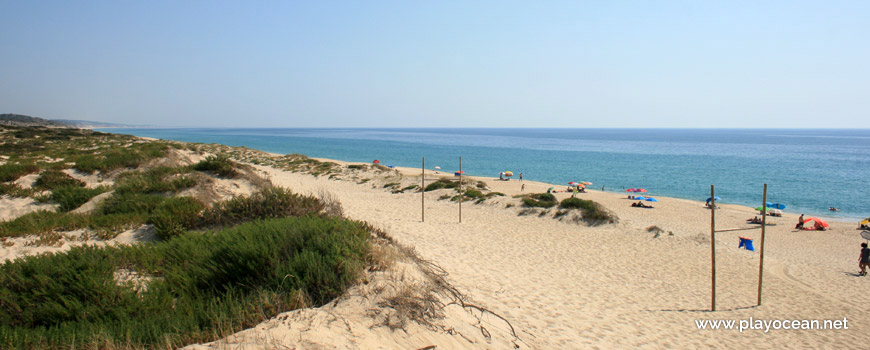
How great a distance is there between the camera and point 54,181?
490 inches

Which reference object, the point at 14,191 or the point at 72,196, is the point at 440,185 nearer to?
the point at 72,196

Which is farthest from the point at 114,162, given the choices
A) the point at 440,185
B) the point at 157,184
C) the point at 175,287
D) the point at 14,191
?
the point at 440,185

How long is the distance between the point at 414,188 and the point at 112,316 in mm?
22315

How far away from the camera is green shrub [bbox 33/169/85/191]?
480 inches

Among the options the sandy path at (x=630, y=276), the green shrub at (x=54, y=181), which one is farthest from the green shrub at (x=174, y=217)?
the green shrub at (x=54, y=181)

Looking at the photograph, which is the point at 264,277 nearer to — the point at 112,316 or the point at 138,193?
the point at 112,316

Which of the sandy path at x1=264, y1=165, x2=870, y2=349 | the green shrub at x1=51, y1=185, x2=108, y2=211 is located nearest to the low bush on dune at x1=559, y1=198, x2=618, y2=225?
the sandy path at x1=264, y1=165, x2=870, y2=349

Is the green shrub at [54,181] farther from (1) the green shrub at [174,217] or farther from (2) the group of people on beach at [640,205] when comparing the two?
(2) the group of people on beach at [640,205]

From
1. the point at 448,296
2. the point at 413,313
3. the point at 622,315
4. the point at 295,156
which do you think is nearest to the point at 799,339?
the point at 622,315

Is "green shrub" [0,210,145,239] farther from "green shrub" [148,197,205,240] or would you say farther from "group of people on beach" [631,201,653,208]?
"group of people on beach" [631,201,653,208]

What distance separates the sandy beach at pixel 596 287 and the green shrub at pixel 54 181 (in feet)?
31.9

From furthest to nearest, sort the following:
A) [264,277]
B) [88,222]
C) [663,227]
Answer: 1. [663,227]
2. [88,222]
3. [264,277]

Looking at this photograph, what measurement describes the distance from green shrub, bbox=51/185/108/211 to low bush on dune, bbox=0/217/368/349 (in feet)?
20.9

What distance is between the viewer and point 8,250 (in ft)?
22.0
